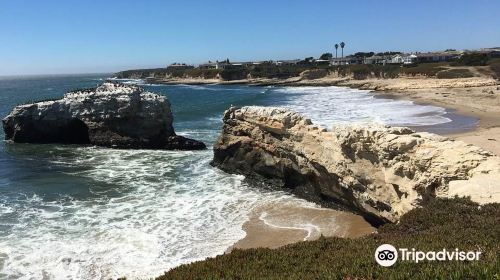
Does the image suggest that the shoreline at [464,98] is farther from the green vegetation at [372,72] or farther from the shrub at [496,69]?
the shrub at [496,69]

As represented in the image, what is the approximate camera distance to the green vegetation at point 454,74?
83100mm

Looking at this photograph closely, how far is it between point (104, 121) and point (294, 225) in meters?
21.2

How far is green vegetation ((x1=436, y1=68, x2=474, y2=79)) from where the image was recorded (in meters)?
83.1

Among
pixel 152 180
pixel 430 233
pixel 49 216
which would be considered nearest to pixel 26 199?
pixel 49 216

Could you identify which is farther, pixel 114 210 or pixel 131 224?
pixel 114 210

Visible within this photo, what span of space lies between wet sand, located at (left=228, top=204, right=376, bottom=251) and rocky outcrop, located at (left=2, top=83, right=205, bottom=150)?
14845 mm

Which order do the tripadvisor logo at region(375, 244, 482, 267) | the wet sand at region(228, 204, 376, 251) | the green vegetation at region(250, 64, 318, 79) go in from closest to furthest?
the tripadvisor logo at region(375, 244, 482, 267)
the wet sand at region(228, 204, 376, 251)
the green vegetation at region(250, 64, 318, 79)

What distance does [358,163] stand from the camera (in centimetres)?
1519

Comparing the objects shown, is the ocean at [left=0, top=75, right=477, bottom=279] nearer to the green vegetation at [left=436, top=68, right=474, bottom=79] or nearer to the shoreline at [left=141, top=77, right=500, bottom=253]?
the shoreline at [left=141, top=77, right=500, bottom=253]

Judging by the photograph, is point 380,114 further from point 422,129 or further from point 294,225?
point 294,225

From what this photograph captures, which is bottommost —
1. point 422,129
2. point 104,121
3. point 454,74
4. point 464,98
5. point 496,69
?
point 422,129

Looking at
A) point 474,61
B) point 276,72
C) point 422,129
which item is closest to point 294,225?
point 422,129

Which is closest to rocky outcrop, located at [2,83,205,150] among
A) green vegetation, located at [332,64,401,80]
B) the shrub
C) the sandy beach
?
the sandy beach

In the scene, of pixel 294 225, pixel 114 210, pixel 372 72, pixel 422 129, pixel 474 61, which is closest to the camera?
pixel 294 225
